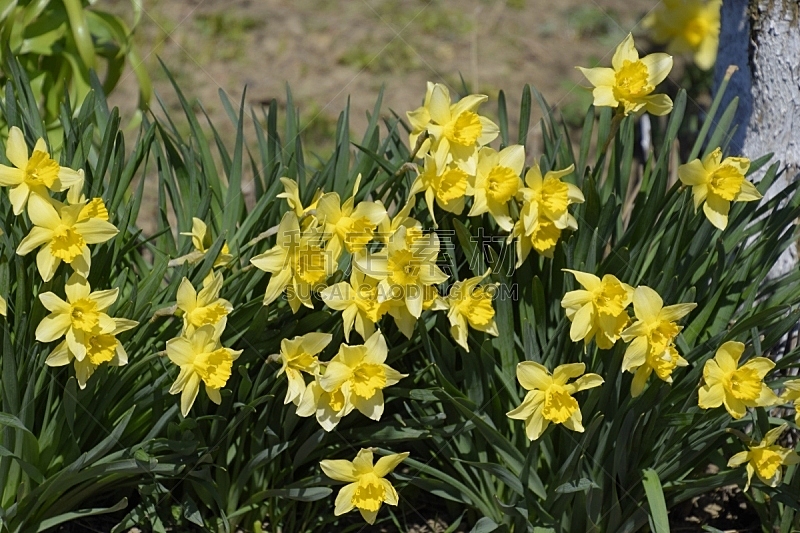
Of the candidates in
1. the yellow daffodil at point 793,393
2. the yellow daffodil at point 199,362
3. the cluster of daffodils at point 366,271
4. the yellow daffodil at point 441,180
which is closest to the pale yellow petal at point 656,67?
the yellow daffodil at point 441,180

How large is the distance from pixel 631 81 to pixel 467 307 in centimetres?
60

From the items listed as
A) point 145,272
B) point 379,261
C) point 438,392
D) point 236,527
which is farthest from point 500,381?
point 145,272

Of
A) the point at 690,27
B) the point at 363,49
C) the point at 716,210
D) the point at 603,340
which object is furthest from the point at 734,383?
the point at 363,49

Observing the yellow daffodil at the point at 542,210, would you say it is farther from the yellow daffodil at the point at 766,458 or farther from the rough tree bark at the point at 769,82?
the rough tree bark at the point at 769,82

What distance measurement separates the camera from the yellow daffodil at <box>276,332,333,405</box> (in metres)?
1.52

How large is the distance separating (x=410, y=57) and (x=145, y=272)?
7.36 ft

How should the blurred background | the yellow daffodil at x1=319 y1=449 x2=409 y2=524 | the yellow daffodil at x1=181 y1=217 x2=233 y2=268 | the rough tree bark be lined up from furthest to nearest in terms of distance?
1. the blurred background
2. the rough tree bark
3. the yellow daffodil at x1=181 y1=217 x2=233 y2=268
4. the yellow daffodil at x1=319 y1=449 x2=409 y2=524

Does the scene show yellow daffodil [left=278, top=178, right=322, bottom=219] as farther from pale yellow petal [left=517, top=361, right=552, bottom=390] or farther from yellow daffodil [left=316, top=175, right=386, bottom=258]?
pale yellow petal [left=517, top=361, right=552, bottom=390]

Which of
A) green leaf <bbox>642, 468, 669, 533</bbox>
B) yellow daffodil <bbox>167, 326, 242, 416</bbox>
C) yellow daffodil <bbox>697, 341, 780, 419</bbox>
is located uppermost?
yellow daffodil <bbox>167, 326, 242, 416</bbox>

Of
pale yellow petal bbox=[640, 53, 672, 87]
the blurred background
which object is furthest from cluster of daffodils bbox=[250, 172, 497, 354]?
the blurred background

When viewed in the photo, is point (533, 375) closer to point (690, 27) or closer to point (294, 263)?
point (294, 263)

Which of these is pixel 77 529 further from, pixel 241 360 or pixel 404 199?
pixel 404 199

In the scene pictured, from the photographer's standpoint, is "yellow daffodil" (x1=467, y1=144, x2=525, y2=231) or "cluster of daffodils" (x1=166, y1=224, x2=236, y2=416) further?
"yellow daffodil" (x1=467, y1=144, x2=525, y2=231)

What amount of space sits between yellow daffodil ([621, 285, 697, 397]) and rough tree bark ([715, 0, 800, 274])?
844 millimetres
